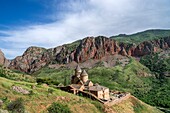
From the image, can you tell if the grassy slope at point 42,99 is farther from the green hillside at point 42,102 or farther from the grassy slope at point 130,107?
the grassy slope at point 130,107

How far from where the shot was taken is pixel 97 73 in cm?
19475

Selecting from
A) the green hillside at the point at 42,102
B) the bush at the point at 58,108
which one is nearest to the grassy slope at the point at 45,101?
the green hillside at the point at 42,102

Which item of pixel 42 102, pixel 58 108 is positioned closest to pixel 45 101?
pixel 42 102

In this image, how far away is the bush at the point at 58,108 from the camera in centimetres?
4812

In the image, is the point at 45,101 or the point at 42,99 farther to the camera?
the point at 42,99

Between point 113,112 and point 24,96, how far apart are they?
2263 cm

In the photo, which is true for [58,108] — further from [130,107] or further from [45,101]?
[130,107]

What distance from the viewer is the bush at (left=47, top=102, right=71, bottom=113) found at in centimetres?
4812

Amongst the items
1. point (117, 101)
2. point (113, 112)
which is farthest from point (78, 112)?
point (117, 101)

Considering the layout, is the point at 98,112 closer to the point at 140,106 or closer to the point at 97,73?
the point at 140,106

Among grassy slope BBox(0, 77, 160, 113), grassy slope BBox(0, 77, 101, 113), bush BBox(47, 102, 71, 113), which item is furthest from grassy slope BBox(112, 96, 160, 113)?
bush BBox(47, 102, 71, 113)

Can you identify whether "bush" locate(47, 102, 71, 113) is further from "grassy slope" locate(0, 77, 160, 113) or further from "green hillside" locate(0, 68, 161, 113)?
"grassy slope" locate(0, 77, 160, 113)

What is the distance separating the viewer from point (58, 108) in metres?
49.0

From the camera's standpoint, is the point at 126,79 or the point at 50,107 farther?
the point at 126,79
